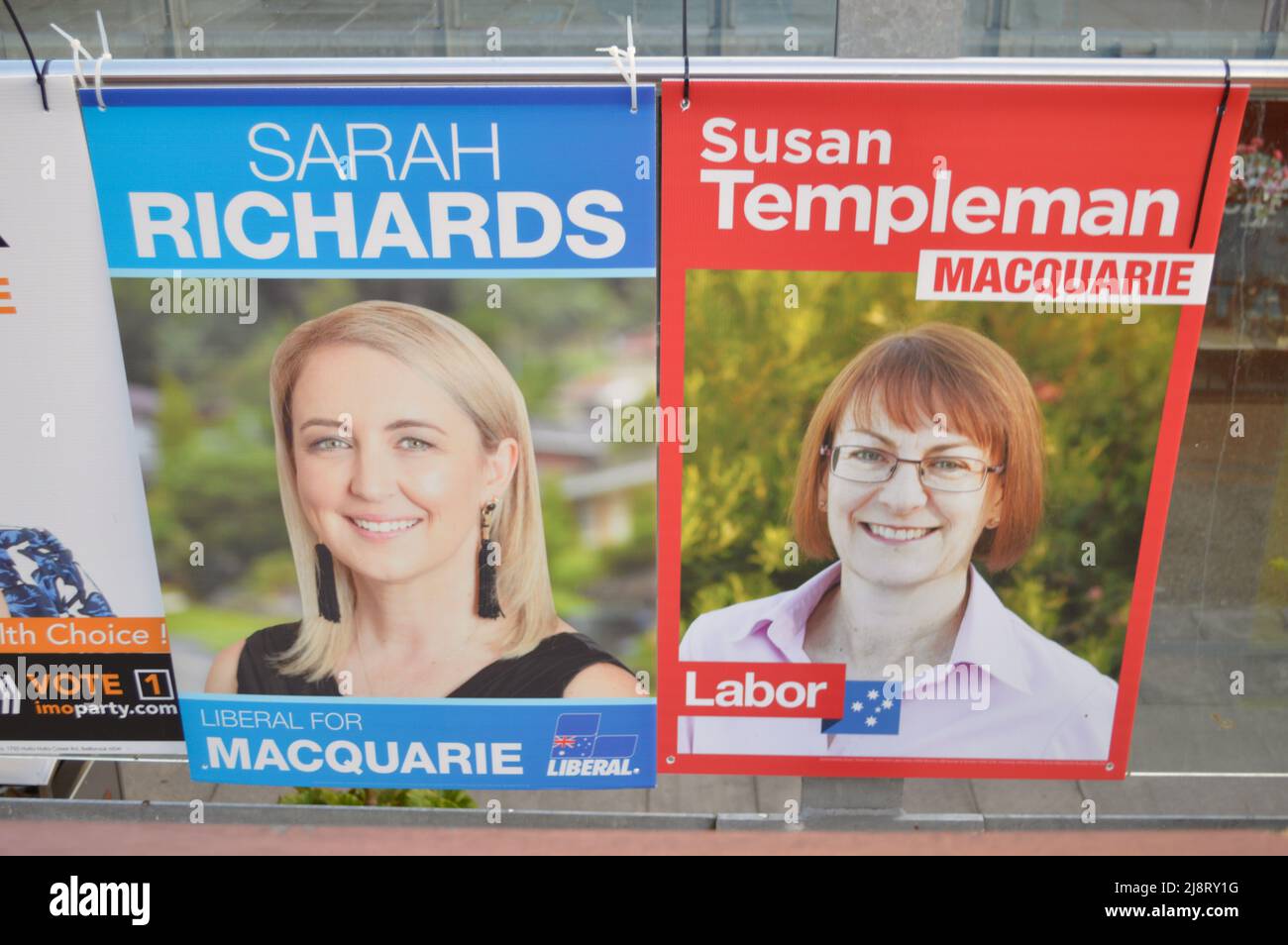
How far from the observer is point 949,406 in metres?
→ 3.15

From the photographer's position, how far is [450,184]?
2961 mm

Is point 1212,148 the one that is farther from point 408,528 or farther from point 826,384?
point 408,528

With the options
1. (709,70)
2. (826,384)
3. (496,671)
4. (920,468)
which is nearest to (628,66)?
(709,70)

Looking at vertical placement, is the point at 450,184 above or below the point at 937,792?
above

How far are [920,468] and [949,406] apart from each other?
0.19 meters

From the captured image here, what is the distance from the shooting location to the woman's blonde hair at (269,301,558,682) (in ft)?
10.2

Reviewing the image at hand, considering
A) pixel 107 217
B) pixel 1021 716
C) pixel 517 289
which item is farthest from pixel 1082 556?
pixel 107 217

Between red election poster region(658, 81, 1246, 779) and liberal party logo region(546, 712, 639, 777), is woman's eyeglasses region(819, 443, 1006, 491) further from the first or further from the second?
liberal party logo region(546, 712, 639, 777)

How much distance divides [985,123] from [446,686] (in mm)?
2233

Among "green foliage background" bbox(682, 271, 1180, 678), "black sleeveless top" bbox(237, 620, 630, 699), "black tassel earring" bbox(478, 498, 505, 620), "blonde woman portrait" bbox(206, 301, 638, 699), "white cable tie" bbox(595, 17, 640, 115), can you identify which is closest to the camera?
"white cable tie" bbox(595, 17, 640, 115)

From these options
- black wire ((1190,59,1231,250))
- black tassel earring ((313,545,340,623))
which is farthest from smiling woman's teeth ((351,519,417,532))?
black wire ((1190,59,1231,250))

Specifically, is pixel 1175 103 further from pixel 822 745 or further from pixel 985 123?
pixel 822 745

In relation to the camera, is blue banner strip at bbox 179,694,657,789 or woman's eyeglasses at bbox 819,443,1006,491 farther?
blue banner strip at bbox 179,694,657,789

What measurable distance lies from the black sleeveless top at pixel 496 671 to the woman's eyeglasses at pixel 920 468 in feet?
3.01
